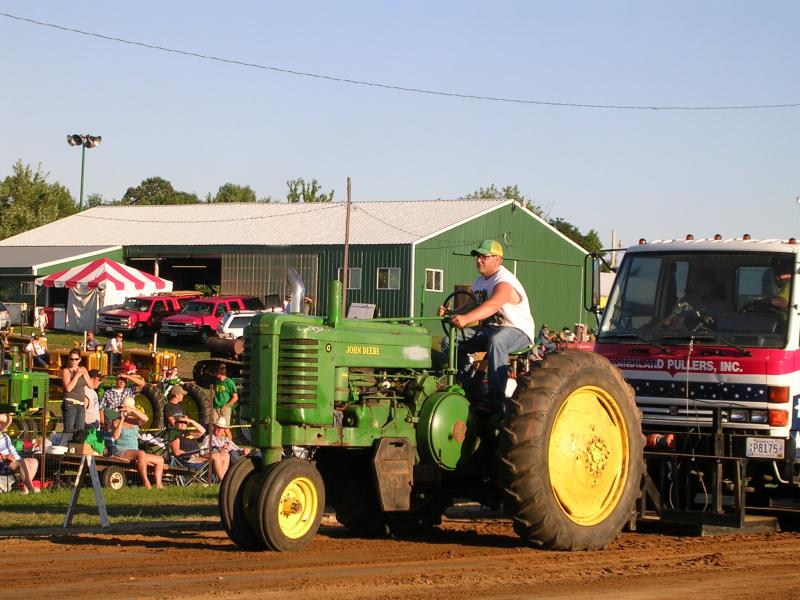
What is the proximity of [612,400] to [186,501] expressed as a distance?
636 cm

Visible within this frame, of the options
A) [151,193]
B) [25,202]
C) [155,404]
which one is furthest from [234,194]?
[155,404]

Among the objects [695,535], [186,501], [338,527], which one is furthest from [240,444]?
[695,535]

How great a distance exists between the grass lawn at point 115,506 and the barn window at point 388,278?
3126 cm

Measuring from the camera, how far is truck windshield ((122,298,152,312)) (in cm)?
4456

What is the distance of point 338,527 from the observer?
36.1 ft

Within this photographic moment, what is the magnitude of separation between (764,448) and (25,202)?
6690 centimetres

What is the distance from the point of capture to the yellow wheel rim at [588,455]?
934 cm

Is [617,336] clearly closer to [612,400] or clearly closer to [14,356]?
[612,400]

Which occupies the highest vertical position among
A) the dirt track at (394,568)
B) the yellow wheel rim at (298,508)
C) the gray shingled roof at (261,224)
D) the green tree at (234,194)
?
the green tree at (234,194)

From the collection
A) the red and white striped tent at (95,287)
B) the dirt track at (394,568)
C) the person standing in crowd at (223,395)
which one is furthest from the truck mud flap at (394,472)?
the red and white striped tent at (95,287)

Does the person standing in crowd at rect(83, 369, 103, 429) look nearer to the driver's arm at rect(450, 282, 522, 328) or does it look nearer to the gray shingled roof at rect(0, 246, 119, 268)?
the driver's arm at rect(450, 282, 522, 328)

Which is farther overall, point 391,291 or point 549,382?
point 391,291

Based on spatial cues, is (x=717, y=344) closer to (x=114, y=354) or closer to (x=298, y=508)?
(x=298, y=508)

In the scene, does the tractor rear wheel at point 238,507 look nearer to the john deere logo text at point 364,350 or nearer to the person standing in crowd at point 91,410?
the john deere logo text at point 364,350
